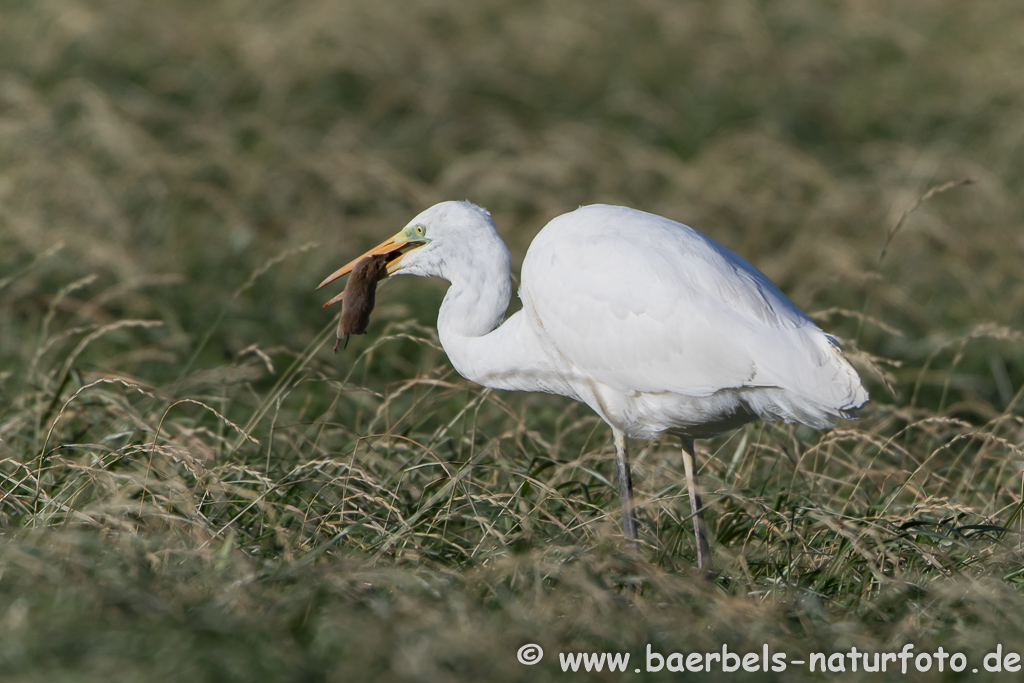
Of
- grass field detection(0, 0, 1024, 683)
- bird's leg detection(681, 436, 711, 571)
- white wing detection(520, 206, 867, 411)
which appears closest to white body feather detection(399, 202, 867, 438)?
white wing detection(520, 206, 867, 411)

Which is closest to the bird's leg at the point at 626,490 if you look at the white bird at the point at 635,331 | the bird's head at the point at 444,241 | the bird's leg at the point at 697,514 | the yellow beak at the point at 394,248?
the white bird at the point at 635,331

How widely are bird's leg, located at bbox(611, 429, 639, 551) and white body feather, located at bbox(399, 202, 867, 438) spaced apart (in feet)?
0.21

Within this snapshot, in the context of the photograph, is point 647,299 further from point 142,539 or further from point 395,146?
point 395,146

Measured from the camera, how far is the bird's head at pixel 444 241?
378cm

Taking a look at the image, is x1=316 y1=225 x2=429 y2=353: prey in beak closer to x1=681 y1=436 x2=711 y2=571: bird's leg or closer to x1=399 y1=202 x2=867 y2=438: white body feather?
x1=399 y1=202 x2=867 y2=438: white body feather

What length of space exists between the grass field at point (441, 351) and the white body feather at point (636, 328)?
34cm

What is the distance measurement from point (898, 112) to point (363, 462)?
24.9 ft

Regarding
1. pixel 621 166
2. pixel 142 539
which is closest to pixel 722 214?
pixel 621 166

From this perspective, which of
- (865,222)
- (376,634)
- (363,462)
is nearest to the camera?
(376,634)

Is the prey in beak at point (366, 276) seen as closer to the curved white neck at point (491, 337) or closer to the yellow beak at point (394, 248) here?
the yellow beak at point (394, 248)

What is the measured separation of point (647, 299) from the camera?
346cm

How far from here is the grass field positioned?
2830 mm

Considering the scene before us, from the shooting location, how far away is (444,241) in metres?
3.82

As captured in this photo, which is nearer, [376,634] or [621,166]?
[376,634]
